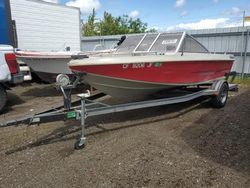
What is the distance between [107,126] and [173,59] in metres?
1.87

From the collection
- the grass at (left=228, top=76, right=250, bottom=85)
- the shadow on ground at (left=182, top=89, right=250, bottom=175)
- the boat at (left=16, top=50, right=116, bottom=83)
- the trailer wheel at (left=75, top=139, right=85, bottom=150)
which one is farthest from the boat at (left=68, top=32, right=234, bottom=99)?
the grass at (left=228, top=76, right=250, bottom=85)

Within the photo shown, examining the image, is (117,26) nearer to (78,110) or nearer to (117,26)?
(117,26)

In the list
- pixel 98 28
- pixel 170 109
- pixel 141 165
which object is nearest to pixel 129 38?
pixel 170 109

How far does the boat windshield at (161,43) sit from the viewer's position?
19.1ft

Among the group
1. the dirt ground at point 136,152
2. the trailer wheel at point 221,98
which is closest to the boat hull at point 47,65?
the dirt ground at point 136,152

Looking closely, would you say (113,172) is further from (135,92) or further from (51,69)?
(51,69)

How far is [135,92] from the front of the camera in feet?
17.6

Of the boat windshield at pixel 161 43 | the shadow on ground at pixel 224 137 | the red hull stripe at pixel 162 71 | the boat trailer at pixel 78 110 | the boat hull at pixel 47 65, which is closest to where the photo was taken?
the shadow on ground at pixel 224 137

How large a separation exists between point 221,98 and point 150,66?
2.39 meters

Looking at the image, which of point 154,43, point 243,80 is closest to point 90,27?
point 243,80

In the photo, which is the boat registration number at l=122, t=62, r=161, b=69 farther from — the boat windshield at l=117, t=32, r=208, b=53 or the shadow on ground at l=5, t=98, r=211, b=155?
the shadow on ground at l=5, t=98, r=211, b=155

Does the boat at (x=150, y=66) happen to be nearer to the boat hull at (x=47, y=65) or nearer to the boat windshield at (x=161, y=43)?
the boat windshield at (x=161, y=43)

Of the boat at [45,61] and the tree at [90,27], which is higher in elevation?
the tree at [90,27]

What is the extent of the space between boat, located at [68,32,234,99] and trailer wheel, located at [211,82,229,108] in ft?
1.38
